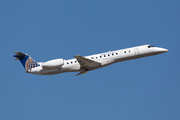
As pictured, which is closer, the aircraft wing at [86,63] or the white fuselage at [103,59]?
the aircraft wing at [86,63]

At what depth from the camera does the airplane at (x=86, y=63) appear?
25891 mm

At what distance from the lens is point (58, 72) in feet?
87.5

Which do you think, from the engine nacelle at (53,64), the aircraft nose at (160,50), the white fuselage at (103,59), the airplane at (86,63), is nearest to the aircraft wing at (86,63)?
the airplane at (86,63)

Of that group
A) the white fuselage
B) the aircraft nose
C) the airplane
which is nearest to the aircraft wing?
the airplane

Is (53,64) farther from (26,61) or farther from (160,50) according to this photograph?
(160,50)

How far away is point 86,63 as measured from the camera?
25.5 metres

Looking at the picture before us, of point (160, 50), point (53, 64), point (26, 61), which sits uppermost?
point (160, 50)

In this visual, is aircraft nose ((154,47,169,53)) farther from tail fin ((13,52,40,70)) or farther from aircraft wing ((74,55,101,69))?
tail fin ((13,52,40,70))

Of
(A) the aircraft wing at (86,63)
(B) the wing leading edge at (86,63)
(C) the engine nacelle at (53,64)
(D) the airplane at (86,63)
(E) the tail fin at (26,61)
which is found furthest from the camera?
(E) the tail fin at (26,61)

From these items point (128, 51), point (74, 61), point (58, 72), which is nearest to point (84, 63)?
point (74, 61)

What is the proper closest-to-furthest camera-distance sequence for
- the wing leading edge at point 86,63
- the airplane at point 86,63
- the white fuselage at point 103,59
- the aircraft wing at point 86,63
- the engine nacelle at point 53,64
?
the aircraft wing at point 86,63, the wing leading edge at point 86,63, the engine nacelle at point 53,64, the airplane at point 86,63, the white fuselage at point 103,59

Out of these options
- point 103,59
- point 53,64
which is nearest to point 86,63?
point 103,59

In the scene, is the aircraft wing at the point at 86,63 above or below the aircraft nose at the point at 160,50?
below

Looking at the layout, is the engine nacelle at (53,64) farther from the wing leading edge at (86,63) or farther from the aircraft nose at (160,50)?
the aircraft nose at (160,50)
